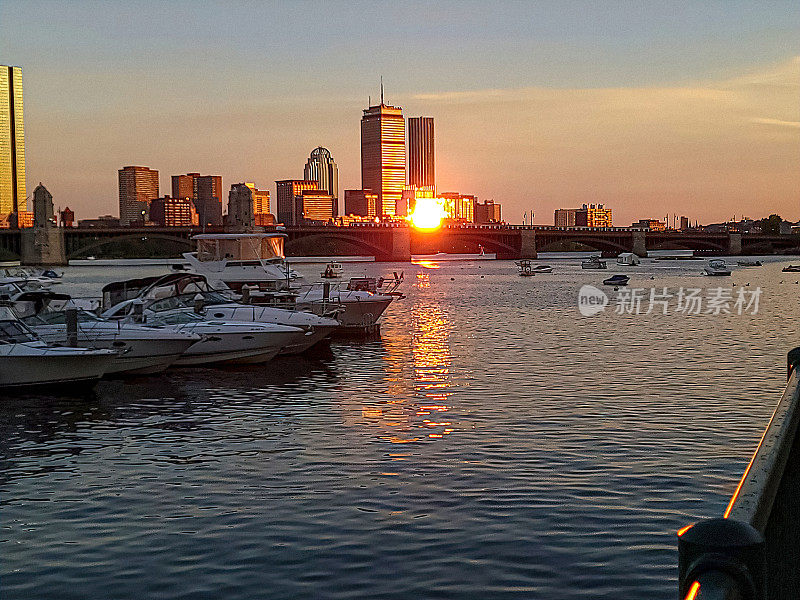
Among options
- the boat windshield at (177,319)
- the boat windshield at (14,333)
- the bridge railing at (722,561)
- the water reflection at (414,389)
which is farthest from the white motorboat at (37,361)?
the bridge railing at (722,561)

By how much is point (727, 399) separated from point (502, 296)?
71.3 m

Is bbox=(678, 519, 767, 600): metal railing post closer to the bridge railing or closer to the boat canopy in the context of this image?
the bridge railing

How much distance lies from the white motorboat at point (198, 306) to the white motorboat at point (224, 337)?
0.76m

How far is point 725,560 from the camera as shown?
15.4 ft

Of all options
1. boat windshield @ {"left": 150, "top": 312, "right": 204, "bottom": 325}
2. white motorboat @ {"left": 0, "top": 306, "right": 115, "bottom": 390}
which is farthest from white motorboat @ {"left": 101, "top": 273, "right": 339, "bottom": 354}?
white motorboat @ {"left": 0, "top": 306, "right": 115, "bottom": 390}

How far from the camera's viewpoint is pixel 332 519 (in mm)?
17016

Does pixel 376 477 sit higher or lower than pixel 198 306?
lower

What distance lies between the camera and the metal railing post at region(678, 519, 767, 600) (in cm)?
468

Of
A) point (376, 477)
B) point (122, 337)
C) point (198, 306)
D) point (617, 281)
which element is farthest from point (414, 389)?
point (617, 281)

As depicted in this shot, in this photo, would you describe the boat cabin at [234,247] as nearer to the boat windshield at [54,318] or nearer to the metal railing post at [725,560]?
the boat windshield at [54,318]

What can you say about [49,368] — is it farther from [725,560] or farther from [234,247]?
[234,247]

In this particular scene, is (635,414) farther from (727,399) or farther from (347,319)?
(347,319)

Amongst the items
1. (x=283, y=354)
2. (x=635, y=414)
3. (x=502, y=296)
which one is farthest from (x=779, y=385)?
(x=502, y=296)

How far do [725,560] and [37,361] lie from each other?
29.0 m
